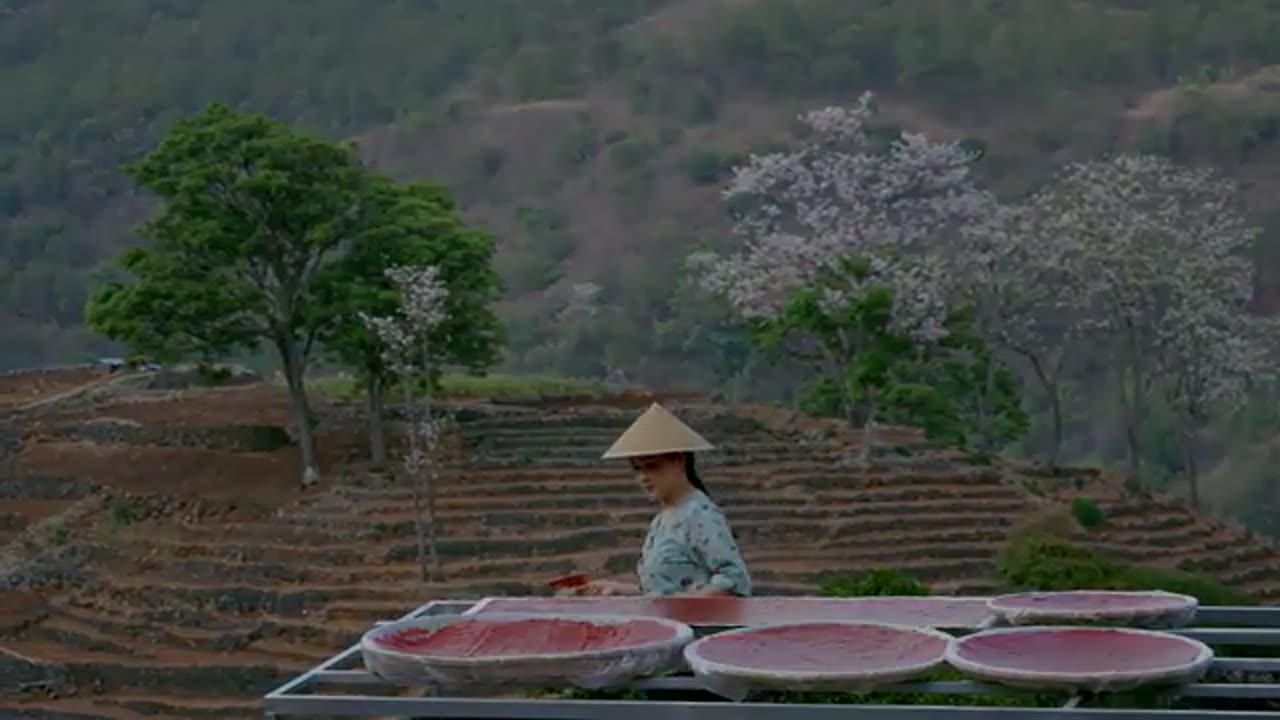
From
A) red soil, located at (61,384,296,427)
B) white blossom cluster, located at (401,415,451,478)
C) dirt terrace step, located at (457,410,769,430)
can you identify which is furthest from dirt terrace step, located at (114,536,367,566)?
dirt terrace step, located at (457,410,769,430)

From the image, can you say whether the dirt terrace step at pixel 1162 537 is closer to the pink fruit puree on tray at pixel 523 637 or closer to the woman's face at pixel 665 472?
the woman's face at pixel 665 472

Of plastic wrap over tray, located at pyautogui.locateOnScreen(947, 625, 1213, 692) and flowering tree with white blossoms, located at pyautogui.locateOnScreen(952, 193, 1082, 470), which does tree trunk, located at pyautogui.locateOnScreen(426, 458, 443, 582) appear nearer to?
flowering tree with white blossoms, located at pyautogui.locateOnScreen(952, 193, 1082, 470)

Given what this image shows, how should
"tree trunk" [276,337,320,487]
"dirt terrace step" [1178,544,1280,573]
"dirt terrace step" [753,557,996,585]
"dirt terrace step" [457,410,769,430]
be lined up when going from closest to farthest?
"dirt terrace step" [753,557,996,585] < "dirt terrace step" [1178,544,1280,573] < "tree trunk" [276,337,320,487] < "dirt terrace step" [457,410,769,430]

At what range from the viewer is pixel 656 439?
5.03 m

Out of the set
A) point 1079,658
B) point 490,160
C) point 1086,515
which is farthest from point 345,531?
point 490,160

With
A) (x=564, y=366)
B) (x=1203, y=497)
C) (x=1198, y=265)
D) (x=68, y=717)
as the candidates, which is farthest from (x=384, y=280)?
(x=564, y=366)

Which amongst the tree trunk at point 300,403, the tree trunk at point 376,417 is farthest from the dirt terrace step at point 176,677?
the tree trunk at point 376,417

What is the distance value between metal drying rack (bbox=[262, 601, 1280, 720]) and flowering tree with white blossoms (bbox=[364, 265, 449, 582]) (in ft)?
57.2

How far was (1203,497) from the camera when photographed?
38156mm

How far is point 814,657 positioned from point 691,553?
4.23 ft

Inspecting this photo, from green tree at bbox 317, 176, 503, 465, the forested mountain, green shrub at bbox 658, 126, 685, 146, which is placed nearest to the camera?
green tree at bbox 317, 176, 503, 465

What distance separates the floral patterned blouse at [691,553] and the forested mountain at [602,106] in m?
37.6

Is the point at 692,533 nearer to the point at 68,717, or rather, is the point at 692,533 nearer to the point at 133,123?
the point at 68,717

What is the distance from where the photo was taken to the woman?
497cm
